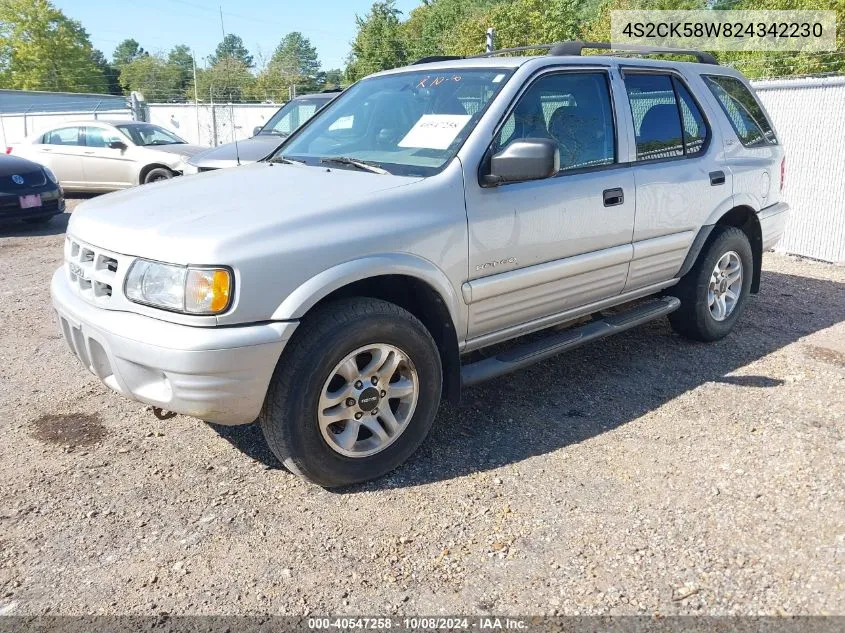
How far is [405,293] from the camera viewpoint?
11.4 feet

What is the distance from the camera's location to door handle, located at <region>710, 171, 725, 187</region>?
15.7 feet

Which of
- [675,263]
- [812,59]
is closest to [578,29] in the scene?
[812,59]

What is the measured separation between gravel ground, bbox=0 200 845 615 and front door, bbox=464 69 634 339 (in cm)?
67

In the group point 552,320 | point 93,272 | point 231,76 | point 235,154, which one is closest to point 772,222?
point 552,320

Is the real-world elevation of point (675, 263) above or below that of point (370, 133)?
below

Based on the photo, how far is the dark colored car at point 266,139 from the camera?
8.94 m

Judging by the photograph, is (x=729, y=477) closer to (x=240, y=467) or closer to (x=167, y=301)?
(x=240, y=467)

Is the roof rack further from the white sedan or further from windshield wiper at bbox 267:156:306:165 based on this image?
the white sedan

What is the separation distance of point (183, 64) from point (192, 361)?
4553 inches

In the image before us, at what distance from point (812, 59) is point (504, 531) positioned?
1700 centimetres

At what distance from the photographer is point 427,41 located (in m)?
57.1

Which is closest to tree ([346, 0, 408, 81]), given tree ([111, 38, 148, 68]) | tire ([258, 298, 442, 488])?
tire ([258, 298, 442, 488])

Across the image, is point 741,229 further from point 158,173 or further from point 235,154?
point 158,173

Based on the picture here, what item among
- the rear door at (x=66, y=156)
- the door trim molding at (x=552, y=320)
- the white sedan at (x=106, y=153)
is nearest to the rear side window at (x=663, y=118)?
the door trim molding at (x=552, y=320)
